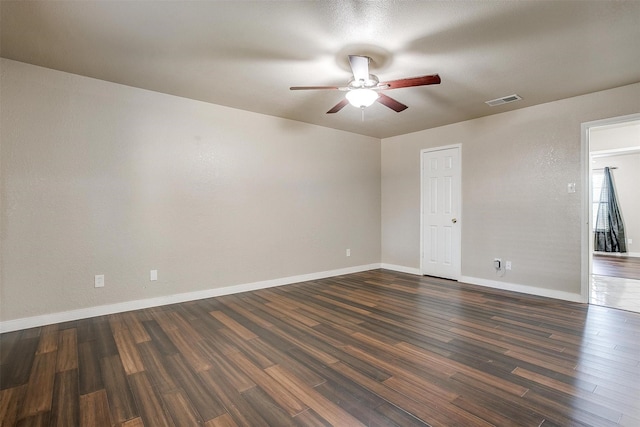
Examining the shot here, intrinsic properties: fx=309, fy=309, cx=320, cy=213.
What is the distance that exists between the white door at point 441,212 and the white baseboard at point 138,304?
1.90 metres

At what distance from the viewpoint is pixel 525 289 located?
4.31 m

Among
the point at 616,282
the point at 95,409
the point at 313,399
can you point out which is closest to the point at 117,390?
the point at 95,409

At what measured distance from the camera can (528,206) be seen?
4.30 metres

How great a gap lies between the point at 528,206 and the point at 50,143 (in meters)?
5.78

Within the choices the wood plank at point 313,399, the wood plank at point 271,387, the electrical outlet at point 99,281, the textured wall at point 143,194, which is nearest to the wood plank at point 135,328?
the textured wall at point 143,194

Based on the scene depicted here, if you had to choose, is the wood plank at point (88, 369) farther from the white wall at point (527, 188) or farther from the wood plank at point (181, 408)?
the white wall at point (527, 188)

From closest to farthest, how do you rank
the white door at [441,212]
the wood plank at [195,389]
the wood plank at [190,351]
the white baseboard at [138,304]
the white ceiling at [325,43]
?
1. the wood plank at [195,389]
2. the white ceiling at [325,43]
3. the wood plank at [190,351]
4. the white baseboard at [138,304]
5. the white door at [441,212]

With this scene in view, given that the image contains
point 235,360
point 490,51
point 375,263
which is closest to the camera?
point 235,360

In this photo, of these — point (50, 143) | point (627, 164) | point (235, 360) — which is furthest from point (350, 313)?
point (627, 164)

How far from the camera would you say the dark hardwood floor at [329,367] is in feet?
5.72

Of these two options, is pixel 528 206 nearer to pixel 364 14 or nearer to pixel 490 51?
pixel 490 51

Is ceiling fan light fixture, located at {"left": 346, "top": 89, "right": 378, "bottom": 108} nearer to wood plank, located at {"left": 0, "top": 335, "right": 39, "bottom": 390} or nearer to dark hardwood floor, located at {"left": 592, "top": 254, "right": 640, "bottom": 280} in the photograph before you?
wood plank, located at {"left": 0, "top": 335, "right": 39, "bottom": 390}

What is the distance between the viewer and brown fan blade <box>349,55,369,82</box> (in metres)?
2.50

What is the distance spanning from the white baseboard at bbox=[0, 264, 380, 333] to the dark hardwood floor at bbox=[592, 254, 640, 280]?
513 centimetres
